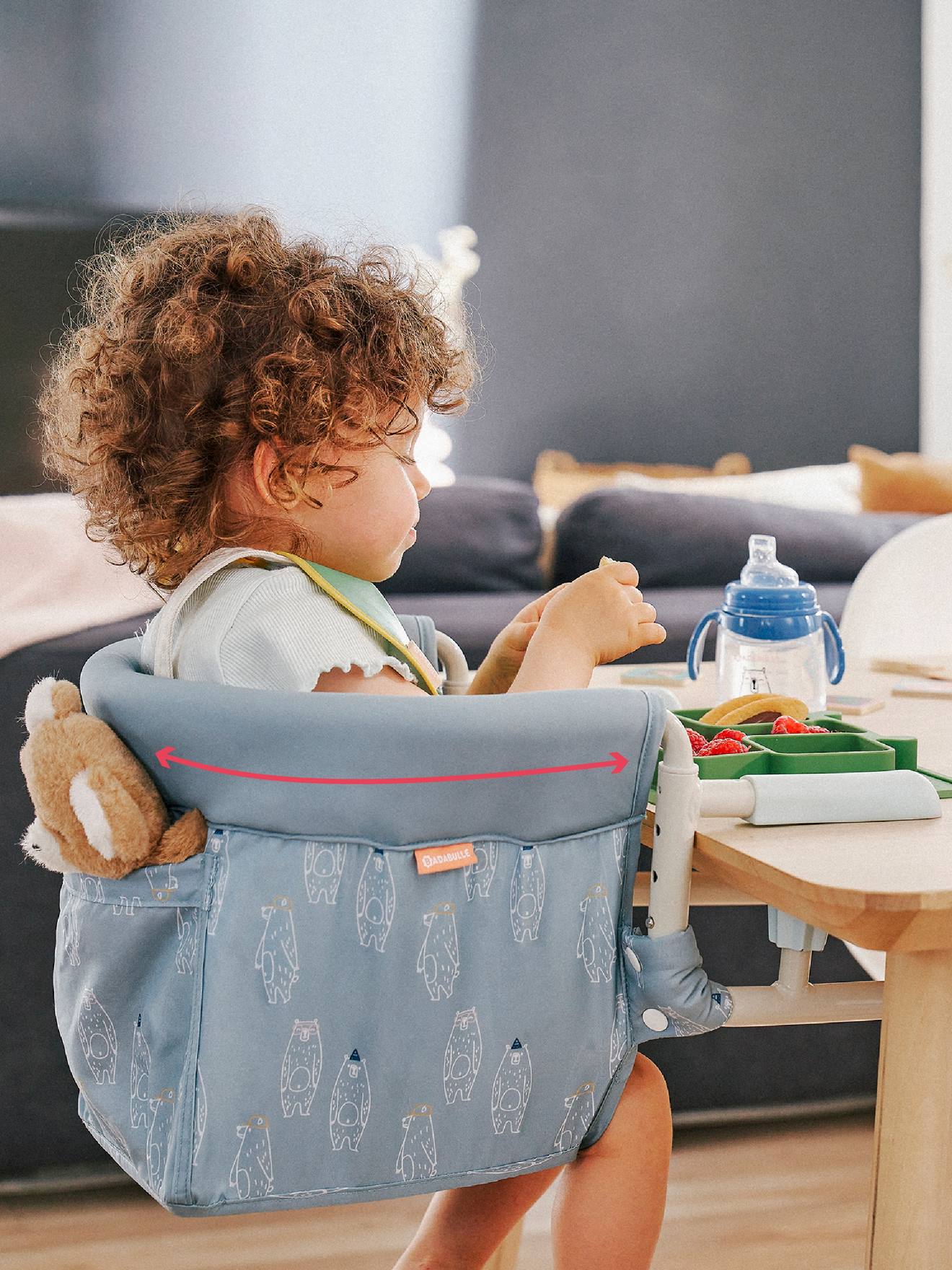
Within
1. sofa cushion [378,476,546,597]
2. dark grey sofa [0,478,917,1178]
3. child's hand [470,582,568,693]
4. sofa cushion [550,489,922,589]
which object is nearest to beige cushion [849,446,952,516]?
dark grey sofa [0,478,917,1178]

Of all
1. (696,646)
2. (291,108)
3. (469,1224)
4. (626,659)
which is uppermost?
(291,108)

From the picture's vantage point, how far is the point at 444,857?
606 mm

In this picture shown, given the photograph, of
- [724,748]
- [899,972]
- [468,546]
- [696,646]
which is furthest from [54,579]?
[899,972]

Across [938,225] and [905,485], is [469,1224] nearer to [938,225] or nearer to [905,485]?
[905,485]

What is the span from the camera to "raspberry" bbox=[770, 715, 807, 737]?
2.49 feet

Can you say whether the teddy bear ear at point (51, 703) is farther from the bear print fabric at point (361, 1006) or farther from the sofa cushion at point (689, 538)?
the sofa cushion at point (689, 538)

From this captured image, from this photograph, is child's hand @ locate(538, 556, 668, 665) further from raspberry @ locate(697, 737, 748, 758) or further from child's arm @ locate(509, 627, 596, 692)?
raspberry @ locate(697, 737, 748, 758)

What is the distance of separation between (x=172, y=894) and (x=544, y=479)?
3.46m

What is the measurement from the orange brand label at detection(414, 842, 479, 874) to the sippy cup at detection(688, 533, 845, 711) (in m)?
0.41

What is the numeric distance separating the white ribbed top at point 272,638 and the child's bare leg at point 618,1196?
0.99ft

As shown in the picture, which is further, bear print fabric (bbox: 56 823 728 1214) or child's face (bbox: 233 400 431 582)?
child's face (bbox: 233 400 431 582)

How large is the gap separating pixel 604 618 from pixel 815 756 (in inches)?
7.7

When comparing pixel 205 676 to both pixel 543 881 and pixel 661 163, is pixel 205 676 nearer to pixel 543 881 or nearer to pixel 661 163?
pixel 543 881

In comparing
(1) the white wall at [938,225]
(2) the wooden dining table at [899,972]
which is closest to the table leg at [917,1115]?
(2) the wooden dining table at [899,972]
